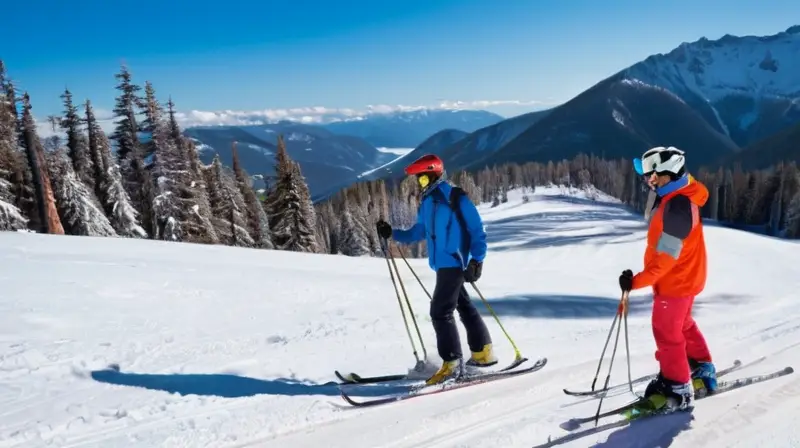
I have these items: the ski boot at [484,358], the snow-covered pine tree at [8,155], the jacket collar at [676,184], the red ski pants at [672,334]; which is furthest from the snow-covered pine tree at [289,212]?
the jacket collar at [676,184]

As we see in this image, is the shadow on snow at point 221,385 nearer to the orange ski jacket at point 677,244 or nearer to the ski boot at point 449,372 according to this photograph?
the ski boot at point 449,372

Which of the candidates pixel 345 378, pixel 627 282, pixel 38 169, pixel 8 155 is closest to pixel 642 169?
pixel 627 282

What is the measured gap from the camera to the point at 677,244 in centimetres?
429

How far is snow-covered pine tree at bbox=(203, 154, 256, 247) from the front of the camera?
35219mm

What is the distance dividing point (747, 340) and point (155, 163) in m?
30.0

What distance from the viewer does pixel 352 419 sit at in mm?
4793

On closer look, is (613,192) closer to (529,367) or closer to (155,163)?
(155,163)

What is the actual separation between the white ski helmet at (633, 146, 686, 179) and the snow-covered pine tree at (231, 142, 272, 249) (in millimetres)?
39026

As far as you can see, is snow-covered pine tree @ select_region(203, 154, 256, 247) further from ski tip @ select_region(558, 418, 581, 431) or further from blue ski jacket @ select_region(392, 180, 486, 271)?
ski tip @ select_region(558, 418, 581, 431)

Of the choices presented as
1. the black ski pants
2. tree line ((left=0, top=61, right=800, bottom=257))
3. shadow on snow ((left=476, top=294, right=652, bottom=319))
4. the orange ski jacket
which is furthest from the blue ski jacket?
tree line ((left=0, top=61, right=800, bottom=257))

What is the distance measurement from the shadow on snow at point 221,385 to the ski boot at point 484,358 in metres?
1.09

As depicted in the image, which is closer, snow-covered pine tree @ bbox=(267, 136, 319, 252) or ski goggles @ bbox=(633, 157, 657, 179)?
ski goggles @ bbox=(633, 157, 657, 179)

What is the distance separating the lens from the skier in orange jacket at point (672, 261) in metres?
4.33

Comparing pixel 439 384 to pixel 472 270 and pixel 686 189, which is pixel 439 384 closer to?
pixel 472 270
